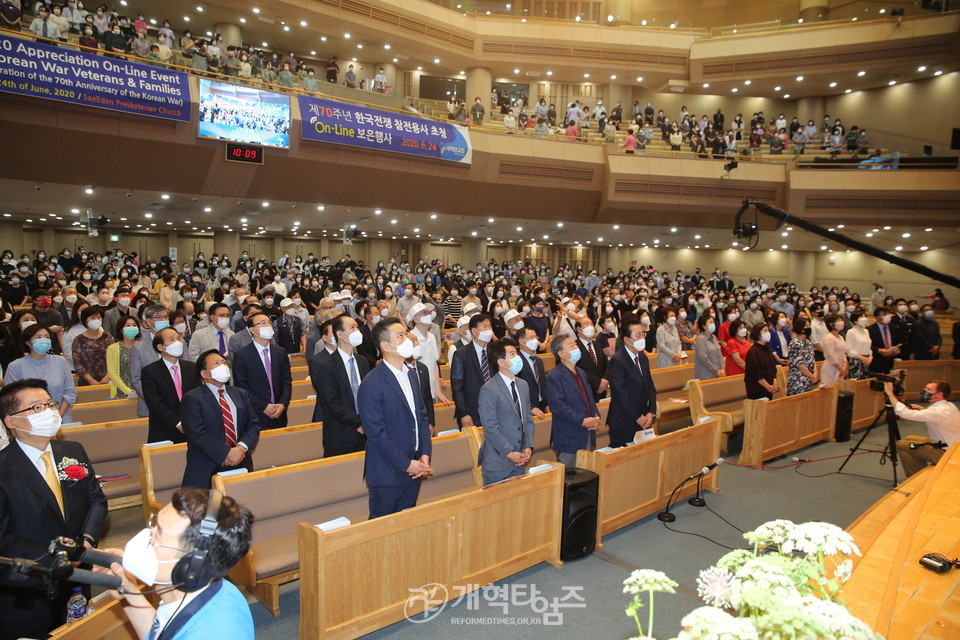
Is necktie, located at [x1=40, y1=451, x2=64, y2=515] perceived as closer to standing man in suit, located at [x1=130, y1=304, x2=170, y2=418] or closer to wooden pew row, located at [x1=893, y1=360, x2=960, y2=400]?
standing man in suit, located at [x1=130, y1=304, x2=170, y2=418]

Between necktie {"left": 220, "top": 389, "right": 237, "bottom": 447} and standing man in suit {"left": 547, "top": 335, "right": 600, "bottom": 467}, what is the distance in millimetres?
2656

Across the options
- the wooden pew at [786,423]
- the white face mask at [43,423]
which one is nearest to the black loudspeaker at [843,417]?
the wooden pew at [786,423]

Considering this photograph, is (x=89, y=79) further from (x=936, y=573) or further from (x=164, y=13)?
(x=936, y=573)

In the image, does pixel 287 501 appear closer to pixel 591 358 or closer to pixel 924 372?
pixel 591 358

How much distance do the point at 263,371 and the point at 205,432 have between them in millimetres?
1541

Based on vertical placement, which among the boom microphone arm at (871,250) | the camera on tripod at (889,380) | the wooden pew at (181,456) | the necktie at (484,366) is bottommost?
the wooden pew at (181,456)

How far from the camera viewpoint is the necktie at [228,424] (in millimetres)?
4395

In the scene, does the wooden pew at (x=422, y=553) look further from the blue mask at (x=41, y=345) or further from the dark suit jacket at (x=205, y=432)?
the blue mask at (x=41, y=345)

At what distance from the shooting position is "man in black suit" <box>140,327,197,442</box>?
195 inches

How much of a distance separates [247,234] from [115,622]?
3322 cm

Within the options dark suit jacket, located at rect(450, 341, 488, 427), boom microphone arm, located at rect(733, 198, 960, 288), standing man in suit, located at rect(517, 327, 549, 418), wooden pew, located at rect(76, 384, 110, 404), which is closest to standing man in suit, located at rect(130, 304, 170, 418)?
wooden pew, located at rect(76, 384, 110, 404)

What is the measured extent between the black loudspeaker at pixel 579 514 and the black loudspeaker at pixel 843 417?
19.1ft

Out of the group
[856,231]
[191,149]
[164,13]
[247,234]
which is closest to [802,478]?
[191,149]

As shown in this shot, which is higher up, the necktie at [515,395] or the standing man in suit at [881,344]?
the necktie at [515,395]
